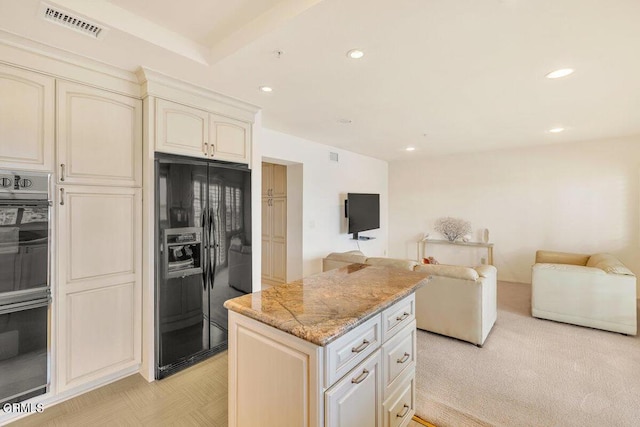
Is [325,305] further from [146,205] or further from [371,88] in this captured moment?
[371,88]

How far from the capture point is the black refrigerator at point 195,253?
7.73 ft

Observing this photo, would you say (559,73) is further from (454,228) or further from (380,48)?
(454,228)

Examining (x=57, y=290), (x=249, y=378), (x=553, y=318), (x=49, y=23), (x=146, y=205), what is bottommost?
(x=553, y=318)

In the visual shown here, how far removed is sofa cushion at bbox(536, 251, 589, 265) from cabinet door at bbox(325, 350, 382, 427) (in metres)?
4.38

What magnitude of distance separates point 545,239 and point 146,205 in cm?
637

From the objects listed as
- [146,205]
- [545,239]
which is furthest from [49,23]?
[545,239]

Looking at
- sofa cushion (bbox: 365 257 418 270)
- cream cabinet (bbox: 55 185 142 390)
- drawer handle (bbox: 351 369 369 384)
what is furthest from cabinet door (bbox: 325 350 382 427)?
cream cabinet (bbox: 55 185 142 390)

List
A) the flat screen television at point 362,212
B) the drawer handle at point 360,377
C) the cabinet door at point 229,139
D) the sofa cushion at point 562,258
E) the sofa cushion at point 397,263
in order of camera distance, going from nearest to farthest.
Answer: the drawer handle at point 360,377 → the cabinet door at point 229,139 → the sofa cushion at point 397,263 → the sofa cushion at point 562,258 → the flat screen television at point 362,212

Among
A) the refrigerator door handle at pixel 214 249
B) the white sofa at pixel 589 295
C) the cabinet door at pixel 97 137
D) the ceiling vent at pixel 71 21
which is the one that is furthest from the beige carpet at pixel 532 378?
the ceiling vent at pixel 71 21

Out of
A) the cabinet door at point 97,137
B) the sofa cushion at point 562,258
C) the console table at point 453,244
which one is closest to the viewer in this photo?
the cabinet door at point 97,137

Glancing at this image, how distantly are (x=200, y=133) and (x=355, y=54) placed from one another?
61.5 inches

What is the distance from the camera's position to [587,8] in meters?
1.57

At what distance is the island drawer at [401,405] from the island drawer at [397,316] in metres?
0.34

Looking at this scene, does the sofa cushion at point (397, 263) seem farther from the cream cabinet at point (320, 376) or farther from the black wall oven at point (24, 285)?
the black wall oven at point (24, 285)
